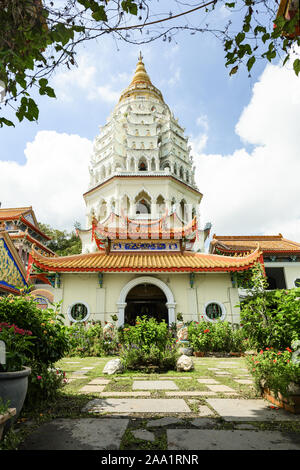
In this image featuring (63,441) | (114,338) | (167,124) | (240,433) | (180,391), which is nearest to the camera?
(63,441)

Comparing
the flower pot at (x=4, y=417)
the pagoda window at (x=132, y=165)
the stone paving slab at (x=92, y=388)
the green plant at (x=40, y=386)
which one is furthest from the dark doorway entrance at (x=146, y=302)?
the pagoda window at (x=132, y=165)

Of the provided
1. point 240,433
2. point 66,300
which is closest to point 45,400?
point 240,433

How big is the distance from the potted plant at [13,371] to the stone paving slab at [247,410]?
2111mm

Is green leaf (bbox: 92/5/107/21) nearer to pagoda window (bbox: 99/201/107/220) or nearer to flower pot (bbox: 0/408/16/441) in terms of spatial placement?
flower pot (bbox: 0/408/16/441)

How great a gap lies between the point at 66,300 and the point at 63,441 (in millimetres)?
9277

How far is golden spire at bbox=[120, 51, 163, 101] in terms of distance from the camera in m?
28.1

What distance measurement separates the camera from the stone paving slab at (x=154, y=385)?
4379mm

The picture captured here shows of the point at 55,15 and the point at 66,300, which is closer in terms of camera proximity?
the point at 55,15

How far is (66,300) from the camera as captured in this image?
11.1 metres

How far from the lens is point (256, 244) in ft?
64.4

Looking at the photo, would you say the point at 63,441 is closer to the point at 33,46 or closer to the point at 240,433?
the point at 240,433

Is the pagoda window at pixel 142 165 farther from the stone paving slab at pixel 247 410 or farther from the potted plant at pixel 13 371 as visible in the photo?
the potted plant at pixel 13 371

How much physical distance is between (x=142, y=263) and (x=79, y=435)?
9292 mm

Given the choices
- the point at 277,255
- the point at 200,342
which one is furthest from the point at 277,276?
the point at 200,342
